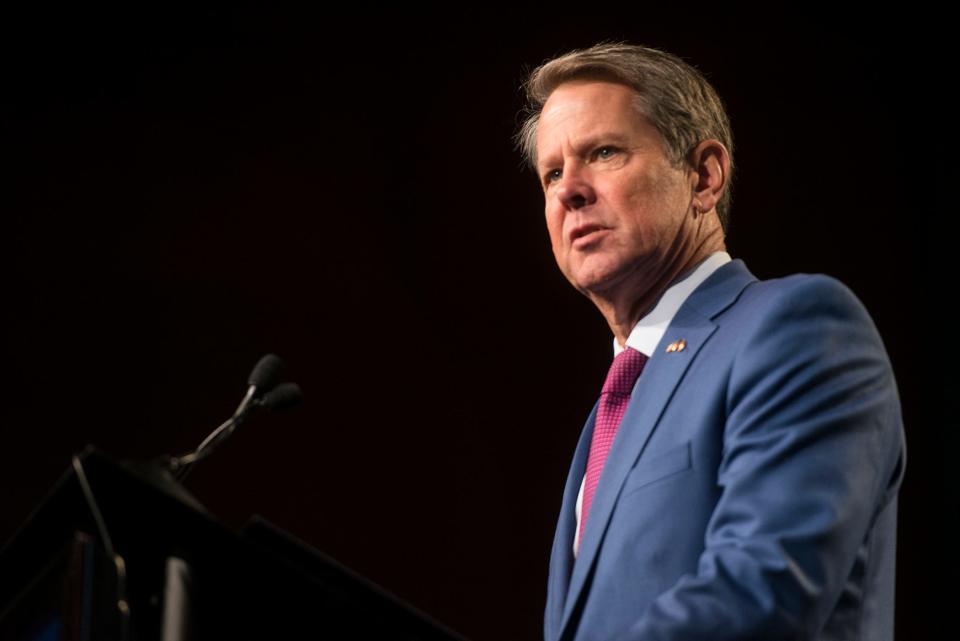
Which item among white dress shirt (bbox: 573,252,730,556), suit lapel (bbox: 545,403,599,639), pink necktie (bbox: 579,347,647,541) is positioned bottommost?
suit lapel (bbox: 545,403,599,639)

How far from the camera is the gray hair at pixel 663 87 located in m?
1.98

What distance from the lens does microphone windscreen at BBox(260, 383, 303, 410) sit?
179cm

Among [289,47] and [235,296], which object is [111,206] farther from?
[289,47]

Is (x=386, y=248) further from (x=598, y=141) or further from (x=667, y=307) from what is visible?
(x=667, y=307)

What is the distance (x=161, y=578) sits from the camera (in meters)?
1.06

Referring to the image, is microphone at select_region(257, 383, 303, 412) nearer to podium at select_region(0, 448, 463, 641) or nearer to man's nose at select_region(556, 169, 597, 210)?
man's nose at select_region(556, 169, 597, 210)

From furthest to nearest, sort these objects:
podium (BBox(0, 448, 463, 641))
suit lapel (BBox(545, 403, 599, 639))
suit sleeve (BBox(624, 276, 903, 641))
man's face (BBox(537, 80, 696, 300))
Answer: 1. man's face (BBox(537, 80, 696, 300))
2. suit lapel (BBox(545, 403, 599, 639))
3. suit sleeve (BBox(624, 276, 903, 641))
4. podium (BBox(0, 448, 463, 641))

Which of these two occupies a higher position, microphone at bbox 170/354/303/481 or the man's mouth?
the man's mouth

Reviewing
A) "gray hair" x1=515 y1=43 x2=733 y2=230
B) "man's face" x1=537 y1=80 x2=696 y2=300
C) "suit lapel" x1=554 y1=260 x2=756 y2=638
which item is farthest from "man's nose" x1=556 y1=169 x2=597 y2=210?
"suit lapel" x1=554 y1=260 x2=756 y2=638

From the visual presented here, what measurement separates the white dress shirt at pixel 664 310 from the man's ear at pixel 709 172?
0.55 feet

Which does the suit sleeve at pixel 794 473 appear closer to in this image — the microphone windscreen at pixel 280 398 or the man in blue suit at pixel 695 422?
the man in blue suit at pixel 695 422

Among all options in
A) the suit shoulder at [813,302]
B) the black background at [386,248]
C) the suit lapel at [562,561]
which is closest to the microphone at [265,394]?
the suit lapel at [562,561]

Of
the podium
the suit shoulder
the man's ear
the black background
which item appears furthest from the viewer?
the black background

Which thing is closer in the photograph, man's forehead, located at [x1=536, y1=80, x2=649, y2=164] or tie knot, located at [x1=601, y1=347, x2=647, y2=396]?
tie knot, located at [x1=601, y1=347, x2=647, y2=396]
